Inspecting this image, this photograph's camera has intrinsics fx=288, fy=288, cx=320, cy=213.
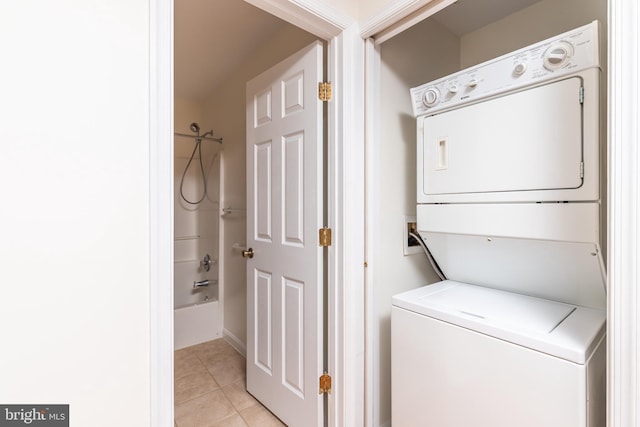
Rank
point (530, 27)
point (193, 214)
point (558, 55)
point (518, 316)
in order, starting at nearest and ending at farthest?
point (558, 55) < point (518, 316) < point (530, 27) < point (193, 214)

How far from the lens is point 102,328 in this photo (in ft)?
2.58

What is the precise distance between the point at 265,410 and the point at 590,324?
173 cm

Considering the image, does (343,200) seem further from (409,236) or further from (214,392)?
(214,392)

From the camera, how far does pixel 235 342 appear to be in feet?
8.66

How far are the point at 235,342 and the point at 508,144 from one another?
259 centimetres

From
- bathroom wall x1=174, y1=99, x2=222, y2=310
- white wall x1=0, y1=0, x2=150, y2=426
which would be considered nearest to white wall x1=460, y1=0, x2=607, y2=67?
white wall x1=0, y1=0, x2=150, y2=426

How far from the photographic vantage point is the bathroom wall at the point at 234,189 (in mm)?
2529

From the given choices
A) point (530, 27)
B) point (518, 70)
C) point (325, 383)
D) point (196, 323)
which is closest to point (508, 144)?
point (518, 70)

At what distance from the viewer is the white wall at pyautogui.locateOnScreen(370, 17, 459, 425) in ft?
5.02

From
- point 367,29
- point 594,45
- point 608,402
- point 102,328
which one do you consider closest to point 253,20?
point 367,29

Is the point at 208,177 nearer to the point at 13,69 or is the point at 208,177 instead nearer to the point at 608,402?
the point at 13,69

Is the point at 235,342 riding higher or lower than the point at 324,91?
lower

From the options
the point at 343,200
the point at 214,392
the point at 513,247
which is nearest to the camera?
the point at 513,247
